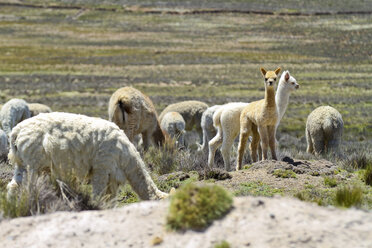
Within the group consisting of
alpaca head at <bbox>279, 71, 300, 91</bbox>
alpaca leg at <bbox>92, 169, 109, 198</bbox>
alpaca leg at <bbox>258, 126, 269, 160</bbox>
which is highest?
alpaca head at <bbox>279, 71, 300, 91</bbox>

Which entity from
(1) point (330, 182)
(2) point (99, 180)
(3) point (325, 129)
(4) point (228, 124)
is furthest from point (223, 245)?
(3) point (325, 129)

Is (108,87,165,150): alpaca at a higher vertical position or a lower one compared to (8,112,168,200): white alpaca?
lower

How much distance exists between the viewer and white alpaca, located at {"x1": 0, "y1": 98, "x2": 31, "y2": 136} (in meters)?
18.7

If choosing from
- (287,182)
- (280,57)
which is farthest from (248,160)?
(280,57)

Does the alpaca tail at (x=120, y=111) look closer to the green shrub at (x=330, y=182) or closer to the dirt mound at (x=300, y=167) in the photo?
the dirt mound at (x=300, y=167)

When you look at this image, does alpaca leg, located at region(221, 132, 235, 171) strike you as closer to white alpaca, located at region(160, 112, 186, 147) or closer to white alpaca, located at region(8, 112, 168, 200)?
white alpaca, located at region(8, 112, 168, 200)

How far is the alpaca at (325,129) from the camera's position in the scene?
15.0 m

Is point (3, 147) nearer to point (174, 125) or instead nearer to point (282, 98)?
point (174, 125)

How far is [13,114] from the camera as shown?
18.8 meters

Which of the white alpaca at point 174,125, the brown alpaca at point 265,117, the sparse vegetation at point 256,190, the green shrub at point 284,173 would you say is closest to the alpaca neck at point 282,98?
the brown alpaca at point 265,117

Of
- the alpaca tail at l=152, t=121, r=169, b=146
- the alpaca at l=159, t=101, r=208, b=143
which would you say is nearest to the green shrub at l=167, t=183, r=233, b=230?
the alpaca tail at l=152, t=121, r=169, b=146

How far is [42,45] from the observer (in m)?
86.1

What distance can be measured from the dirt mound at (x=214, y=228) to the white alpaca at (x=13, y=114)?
12.2 metres

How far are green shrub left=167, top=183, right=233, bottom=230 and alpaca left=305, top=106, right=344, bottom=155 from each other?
9121 mm
